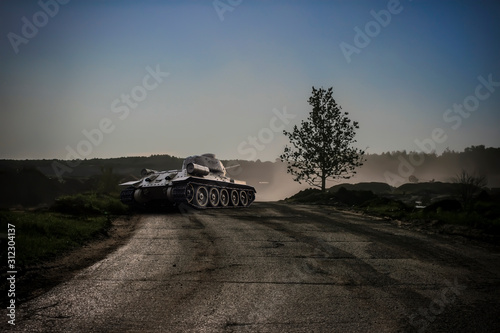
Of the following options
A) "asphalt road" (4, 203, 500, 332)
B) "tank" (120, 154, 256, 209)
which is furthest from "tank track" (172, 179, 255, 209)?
"asphalt road" (4, 203, 500, 332)

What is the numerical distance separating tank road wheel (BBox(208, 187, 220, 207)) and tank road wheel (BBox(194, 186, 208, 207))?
0.36m

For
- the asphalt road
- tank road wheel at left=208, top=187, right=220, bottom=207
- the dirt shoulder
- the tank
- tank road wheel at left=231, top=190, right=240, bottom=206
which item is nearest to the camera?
the asphalt road

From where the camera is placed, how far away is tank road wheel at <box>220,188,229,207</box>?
23.7 m

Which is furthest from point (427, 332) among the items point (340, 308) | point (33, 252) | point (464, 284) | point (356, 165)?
point (356, 165)

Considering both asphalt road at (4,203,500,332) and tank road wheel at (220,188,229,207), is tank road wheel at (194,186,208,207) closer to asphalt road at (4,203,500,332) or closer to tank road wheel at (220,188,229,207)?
tank road wheel at (220,188,229,207)

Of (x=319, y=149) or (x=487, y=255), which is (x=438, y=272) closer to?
(x=487, y=255)

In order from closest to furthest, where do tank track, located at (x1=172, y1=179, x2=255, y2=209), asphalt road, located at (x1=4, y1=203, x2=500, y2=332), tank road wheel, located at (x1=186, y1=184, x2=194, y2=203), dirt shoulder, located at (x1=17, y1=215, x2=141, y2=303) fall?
asphalt road, located at (x1=4, y1=203, x2=500, y2=332) → dirt shoulder, located at (x1=17, y1=215, x2=141, y2=303) → tank track, located at (x1=172, y1=179, x2=255, y2=209) → tank road wheel, located at (x1=186, y1=184, x2=194, y2=203)

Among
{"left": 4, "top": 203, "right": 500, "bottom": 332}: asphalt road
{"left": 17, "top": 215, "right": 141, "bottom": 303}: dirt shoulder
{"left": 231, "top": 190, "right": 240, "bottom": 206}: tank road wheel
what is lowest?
{"left": 4, "top": 203, "right": 500, "bottom": 332}: asphalt road

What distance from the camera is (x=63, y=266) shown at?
708cm

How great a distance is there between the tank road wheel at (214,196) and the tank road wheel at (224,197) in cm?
51

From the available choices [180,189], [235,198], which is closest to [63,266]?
[180,189]

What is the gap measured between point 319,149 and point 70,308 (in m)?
34.1

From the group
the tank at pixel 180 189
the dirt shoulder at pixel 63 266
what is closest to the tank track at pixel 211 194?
the tank at pixel 180 189

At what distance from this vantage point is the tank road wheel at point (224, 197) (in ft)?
77.7
